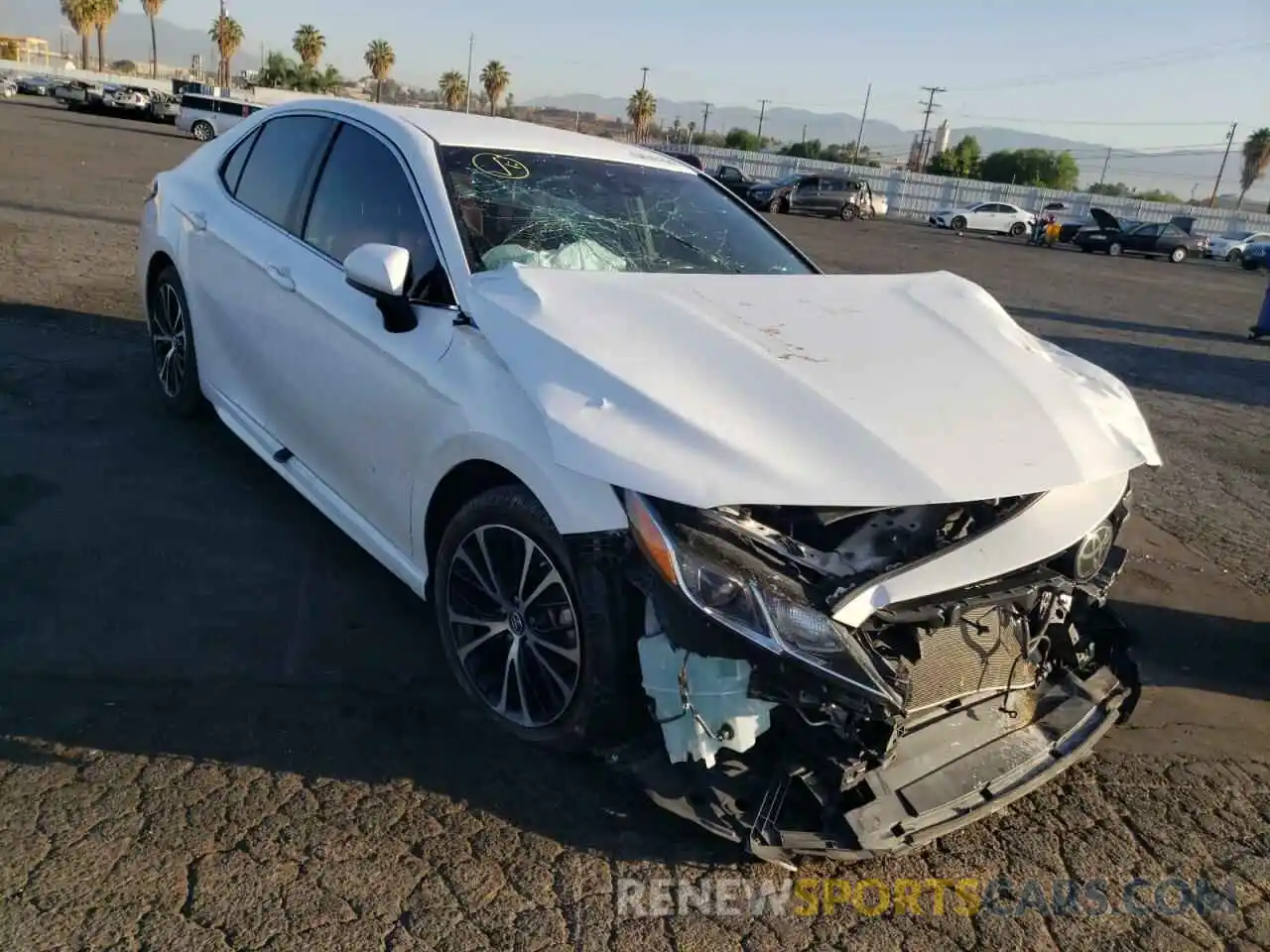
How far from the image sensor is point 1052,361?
11.4 ft

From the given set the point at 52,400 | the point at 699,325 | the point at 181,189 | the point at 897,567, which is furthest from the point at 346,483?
the point at 52,400

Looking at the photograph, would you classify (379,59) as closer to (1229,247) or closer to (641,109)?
(641,109)

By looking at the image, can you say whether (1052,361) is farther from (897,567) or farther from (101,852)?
(101,852)

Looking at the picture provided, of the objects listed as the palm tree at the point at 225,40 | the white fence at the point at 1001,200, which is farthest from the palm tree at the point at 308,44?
the white fence at the point at 1001,200

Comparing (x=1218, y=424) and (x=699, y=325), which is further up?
(x=699, y=325)

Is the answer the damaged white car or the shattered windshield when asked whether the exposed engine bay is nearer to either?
the damaged white car

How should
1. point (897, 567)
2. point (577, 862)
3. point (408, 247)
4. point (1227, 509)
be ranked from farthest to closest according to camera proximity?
point (1227, 509)
point (408, 247)
point (577, 862)
point (897, 567)

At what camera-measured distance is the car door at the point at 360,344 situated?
3205mm

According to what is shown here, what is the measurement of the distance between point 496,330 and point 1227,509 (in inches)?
203

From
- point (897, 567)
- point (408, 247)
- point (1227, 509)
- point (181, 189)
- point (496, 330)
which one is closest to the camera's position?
point (897, 567)

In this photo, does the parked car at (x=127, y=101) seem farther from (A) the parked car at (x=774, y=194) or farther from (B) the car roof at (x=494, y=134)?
(B) the car roof at (x=494, y=134)

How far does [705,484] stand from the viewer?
239 centimetres

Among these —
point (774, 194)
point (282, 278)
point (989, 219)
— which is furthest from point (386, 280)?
point (989, 219)

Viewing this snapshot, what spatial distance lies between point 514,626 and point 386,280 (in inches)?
44.7
